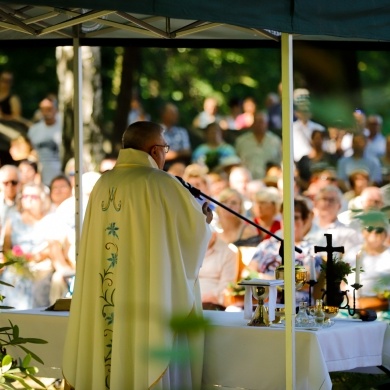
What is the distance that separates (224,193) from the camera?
8.32 meters

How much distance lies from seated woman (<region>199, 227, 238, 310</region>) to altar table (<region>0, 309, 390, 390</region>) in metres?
3.05

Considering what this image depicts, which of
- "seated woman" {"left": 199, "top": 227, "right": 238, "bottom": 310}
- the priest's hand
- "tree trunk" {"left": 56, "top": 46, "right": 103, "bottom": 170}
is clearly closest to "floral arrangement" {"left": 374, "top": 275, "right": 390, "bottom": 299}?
the priest's hand

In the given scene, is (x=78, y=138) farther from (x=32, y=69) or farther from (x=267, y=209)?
(x=32, y=69)

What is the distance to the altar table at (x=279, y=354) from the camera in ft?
13.5

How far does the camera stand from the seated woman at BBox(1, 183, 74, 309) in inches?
352

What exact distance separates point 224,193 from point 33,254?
6.84ft

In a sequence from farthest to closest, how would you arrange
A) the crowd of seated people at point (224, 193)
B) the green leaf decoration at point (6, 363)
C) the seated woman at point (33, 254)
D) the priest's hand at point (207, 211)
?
the seated woman at point (33, 254) < the crowd of seated people at point (224, 193) < the priest's hand at point (207, 211) < the green leaf decoration at point (6, 363)

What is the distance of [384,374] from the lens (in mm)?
5082

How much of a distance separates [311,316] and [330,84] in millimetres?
3329

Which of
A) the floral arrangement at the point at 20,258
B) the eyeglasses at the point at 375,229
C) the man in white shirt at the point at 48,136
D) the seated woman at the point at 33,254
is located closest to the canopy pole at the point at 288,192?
the eyeglasses at the point at 375,229

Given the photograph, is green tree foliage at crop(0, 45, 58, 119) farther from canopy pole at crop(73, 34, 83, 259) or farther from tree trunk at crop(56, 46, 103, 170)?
canopy pole at crop(73, 34, 83, 259)

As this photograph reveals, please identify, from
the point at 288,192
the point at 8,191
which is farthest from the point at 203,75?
the point at 288,192

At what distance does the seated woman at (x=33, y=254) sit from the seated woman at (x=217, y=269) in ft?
5.44

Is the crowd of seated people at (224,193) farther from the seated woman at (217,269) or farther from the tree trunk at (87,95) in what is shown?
the tree trunk at (87,95)
